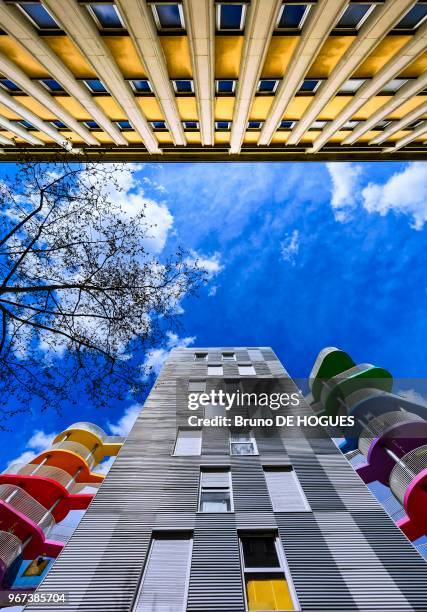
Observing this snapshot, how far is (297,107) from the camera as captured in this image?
16.7m

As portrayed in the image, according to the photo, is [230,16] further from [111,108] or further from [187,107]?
[111,108]

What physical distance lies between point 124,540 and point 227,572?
323 cm

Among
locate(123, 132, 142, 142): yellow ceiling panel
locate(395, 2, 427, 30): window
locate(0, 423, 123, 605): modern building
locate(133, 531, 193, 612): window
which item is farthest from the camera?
locate(123, 132, 142, 142): yellow ceiling panel

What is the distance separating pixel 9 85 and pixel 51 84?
6.79 feet

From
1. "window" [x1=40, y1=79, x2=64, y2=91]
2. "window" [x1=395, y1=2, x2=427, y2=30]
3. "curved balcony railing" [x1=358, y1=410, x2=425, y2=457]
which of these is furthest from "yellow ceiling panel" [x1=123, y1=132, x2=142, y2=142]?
"curved balcony railing" [x1=358, y1=410, x2=425, y2=457]

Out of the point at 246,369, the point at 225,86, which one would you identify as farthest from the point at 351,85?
the point at 246,369

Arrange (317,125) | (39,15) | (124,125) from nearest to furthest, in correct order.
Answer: (39,15)
(124,125)
(317,125)

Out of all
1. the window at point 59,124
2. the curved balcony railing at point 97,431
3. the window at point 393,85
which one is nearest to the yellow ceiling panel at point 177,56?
the window at point 59,124

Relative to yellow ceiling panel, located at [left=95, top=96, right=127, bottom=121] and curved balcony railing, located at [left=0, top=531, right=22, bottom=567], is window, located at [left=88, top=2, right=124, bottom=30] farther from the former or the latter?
curved balcony railing, located at [left=0, top=531, right=22, bottom=567]

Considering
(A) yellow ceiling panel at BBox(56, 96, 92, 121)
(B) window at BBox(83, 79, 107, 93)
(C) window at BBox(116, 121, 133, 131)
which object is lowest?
A: (B) window at BBox(83, 79, 107, 93)

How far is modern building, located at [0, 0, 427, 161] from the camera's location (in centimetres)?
1096

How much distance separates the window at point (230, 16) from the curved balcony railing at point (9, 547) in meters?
21.2

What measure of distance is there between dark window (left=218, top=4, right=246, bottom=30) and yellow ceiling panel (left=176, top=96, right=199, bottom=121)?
14.2ft

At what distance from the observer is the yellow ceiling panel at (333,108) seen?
15773mm
